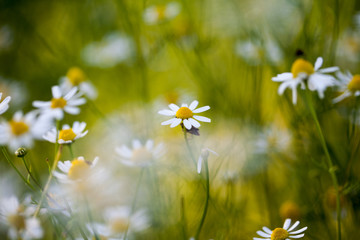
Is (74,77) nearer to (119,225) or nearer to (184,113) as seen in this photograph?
(119,225)

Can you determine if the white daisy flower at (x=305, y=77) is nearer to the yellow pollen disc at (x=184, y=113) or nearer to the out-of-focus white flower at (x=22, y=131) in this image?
the yellow pollen disc at (x=184, y=113)

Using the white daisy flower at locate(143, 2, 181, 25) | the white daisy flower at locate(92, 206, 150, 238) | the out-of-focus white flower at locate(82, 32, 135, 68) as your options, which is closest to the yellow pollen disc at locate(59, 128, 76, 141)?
the white daisy flower at locate(92, 206, 150, 238)

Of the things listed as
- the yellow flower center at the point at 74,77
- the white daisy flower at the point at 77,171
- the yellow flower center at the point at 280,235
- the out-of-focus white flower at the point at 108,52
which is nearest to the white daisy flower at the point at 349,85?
the yellow flower center at the point at 280,235

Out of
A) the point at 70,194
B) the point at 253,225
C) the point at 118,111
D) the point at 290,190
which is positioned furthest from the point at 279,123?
the point at 70,194

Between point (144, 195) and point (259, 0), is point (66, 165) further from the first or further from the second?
point (259, 0)

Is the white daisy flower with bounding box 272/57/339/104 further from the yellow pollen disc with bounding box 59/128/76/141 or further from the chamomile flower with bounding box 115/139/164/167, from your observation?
the yellow pollen disc with bounding box 59/128/76/141

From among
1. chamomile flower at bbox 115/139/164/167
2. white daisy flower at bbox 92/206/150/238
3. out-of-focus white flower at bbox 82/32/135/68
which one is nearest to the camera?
chamomile flower at bbox 115/139/164/167
